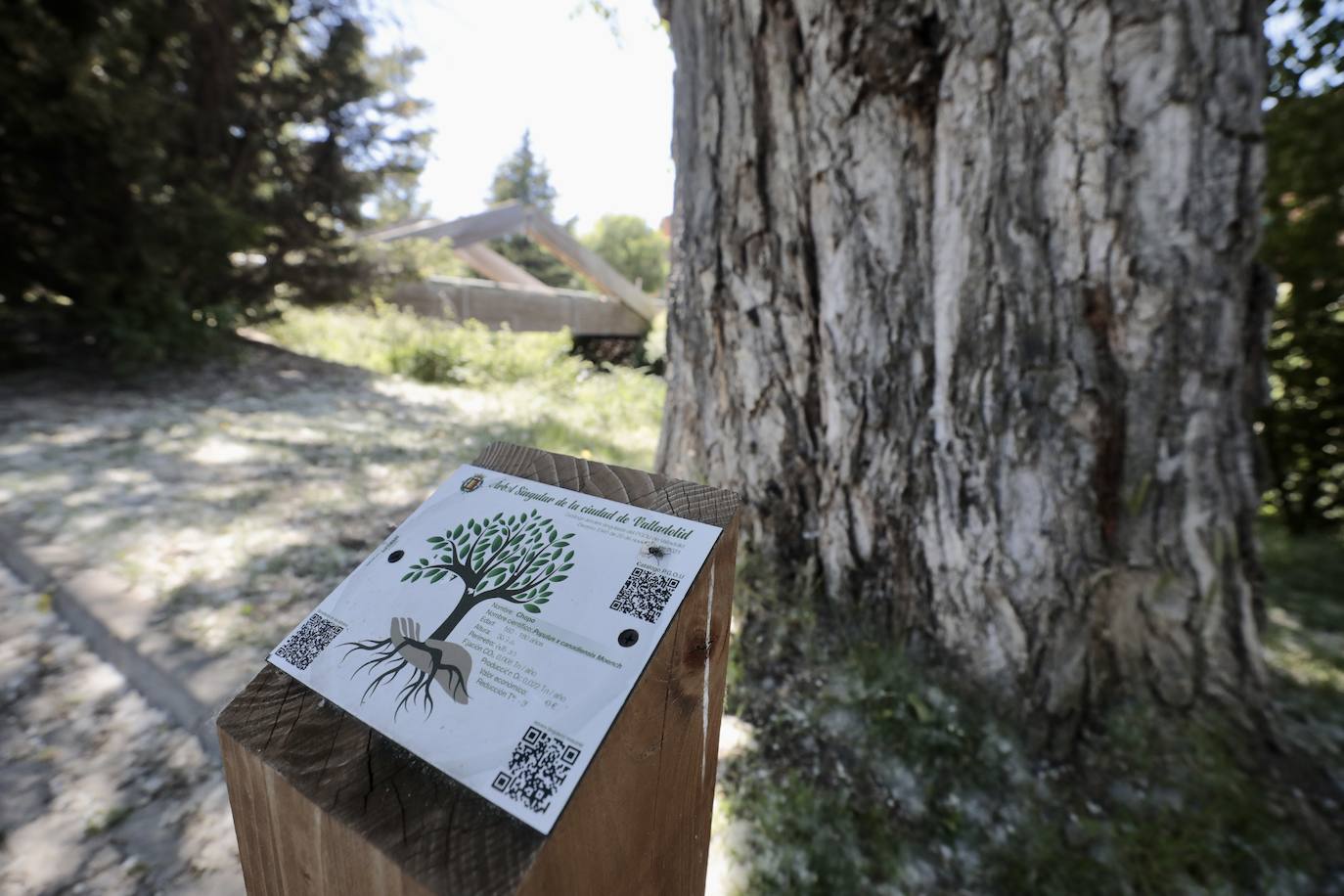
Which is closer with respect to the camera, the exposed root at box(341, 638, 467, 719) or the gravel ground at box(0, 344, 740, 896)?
the exposed root at box(341, 638, 467, 719)

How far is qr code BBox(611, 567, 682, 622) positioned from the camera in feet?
2.74

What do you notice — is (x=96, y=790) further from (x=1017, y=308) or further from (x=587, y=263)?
(x=587, y=263)

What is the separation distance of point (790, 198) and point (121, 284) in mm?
5912

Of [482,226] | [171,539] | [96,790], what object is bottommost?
[96,790]

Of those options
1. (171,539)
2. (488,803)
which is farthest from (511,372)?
(488,803)

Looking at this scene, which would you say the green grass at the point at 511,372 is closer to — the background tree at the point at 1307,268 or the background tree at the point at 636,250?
the background tree at the point at 1307,268

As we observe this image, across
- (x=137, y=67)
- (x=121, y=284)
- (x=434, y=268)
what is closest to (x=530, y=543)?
(x=121, y=284)

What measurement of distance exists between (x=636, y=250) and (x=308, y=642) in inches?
1026

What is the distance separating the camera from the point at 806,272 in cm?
205

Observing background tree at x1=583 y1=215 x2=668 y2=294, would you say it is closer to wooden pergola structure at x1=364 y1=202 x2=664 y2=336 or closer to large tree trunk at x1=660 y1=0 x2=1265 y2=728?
wooden pergola structure at x1=364 y1=202 x2=664 y2=336

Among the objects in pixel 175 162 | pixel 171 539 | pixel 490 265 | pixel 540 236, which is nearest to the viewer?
pixel 171 539

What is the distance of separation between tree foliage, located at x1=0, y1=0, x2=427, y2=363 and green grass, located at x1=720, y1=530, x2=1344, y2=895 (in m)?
6.02

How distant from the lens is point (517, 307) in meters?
12.5

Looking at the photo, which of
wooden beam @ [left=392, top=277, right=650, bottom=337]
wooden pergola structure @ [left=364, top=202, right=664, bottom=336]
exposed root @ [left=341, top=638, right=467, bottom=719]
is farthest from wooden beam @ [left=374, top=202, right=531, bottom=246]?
exposed root @ [left=341, top=638, right=467, bottom=719]
